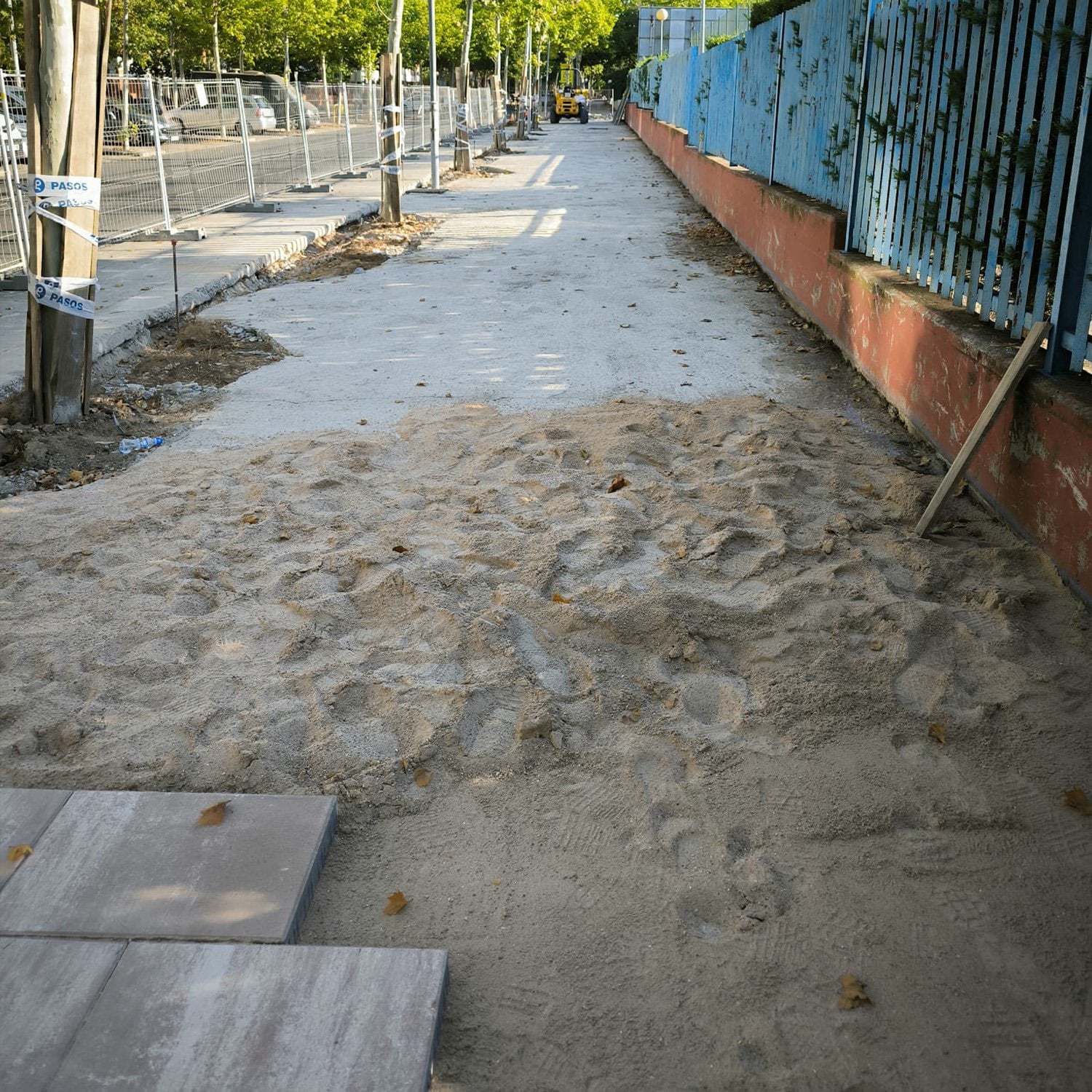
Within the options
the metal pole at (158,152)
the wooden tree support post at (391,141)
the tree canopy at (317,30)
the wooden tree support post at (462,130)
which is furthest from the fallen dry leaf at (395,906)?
the tree canopy at (317,30)

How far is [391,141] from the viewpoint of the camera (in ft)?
54.7

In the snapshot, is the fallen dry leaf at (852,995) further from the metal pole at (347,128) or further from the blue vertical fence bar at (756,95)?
the metal pole at (347,128)

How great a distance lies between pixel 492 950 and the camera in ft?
8.36

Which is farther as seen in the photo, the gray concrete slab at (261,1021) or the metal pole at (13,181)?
the metal pole at (13,181)

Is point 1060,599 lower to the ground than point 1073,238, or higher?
lower

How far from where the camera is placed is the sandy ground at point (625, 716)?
239cm

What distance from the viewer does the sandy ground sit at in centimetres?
239

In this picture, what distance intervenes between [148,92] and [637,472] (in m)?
11.4

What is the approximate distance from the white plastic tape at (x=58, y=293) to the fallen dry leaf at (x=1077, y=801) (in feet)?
18.2

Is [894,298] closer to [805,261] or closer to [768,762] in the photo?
[805,261]

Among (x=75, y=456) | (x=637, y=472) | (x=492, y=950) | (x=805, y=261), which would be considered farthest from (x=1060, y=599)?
(x=805, y=261)

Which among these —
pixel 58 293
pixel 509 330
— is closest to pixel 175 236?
pixel 509 330

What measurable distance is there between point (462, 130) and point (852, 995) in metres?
26.1

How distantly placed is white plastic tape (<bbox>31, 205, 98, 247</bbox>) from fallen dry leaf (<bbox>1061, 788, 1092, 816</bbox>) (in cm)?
554
